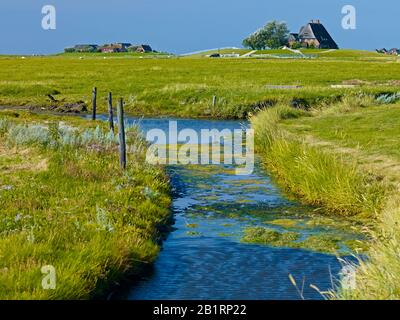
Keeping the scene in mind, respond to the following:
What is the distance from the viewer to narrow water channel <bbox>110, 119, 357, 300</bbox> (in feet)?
45.8

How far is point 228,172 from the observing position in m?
28.2

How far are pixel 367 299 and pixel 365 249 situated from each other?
20.1ft

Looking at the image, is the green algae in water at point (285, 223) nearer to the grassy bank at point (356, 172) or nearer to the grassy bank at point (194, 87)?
the grassy bank at point (356, 172)

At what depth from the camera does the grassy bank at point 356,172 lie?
11.8m

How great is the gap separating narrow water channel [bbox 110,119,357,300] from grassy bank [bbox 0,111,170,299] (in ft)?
2.06

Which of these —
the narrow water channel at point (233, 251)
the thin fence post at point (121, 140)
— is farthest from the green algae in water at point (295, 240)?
the thin fence post at point (121, 140)

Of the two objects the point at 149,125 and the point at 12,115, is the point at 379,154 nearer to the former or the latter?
the point at 149,125

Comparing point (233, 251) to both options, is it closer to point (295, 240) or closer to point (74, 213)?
point (295, 240)

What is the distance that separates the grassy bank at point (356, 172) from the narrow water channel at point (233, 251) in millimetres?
748

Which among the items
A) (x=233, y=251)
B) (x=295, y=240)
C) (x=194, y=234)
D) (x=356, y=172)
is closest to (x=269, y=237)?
(x=295, y=240)

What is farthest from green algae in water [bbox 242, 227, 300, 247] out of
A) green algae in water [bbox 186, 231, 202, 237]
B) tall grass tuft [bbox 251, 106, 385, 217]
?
tall grass tuft [bbox 251, 106, 385, 217]

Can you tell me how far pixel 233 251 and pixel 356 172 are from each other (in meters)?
6.60

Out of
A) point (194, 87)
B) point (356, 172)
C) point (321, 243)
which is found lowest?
point (321, 243)

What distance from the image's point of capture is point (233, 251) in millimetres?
16750
